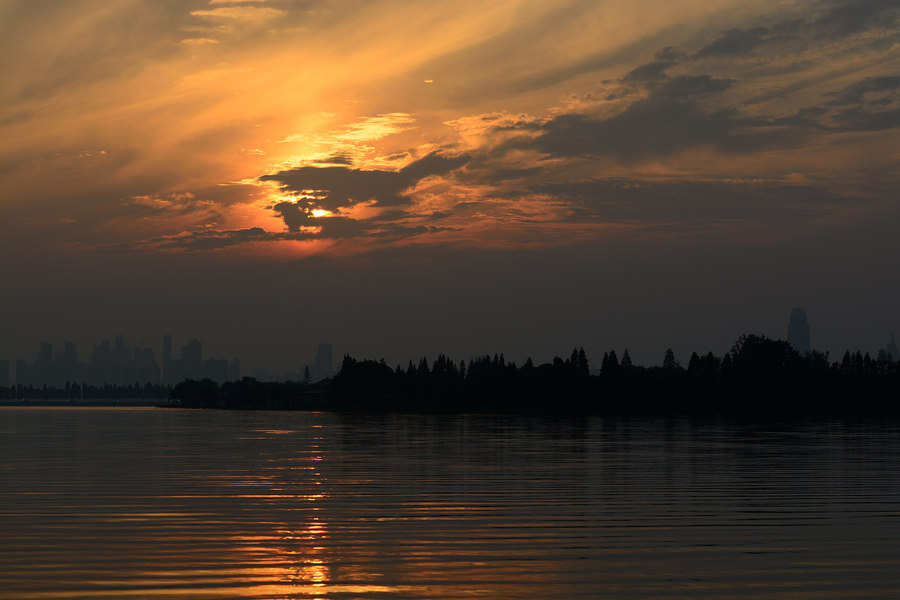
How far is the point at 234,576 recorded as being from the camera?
20750mm

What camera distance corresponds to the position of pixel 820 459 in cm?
5559

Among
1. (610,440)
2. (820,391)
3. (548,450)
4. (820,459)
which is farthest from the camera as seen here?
(820,391)

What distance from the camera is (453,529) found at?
27.8 meters

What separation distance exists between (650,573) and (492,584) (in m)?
3.41

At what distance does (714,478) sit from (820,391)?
6589 inches

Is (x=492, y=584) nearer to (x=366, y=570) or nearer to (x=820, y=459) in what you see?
(x=366, y=570)

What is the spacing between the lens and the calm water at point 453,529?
20.1 m

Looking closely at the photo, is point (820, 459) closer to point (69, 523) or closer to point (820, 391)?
point (69, 523)

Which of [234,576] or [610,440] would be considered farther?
[610,440]

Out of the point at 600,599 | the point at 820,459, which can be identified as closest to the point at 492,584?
the point at 600,599

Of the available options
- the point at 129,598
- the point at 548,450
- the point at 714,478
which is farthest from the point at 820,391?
the point at 129,598

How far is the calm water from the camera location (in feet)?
66.0

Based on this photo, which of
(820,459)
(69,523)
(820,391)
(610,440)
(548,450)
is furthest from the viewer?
(820,391)

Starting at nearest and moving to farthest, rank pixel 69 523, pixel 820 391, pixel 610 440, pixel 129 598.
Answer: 1. pixel 129 598
2. pixel 69 523
3. pixel 610 440
4. pixel 820 391
